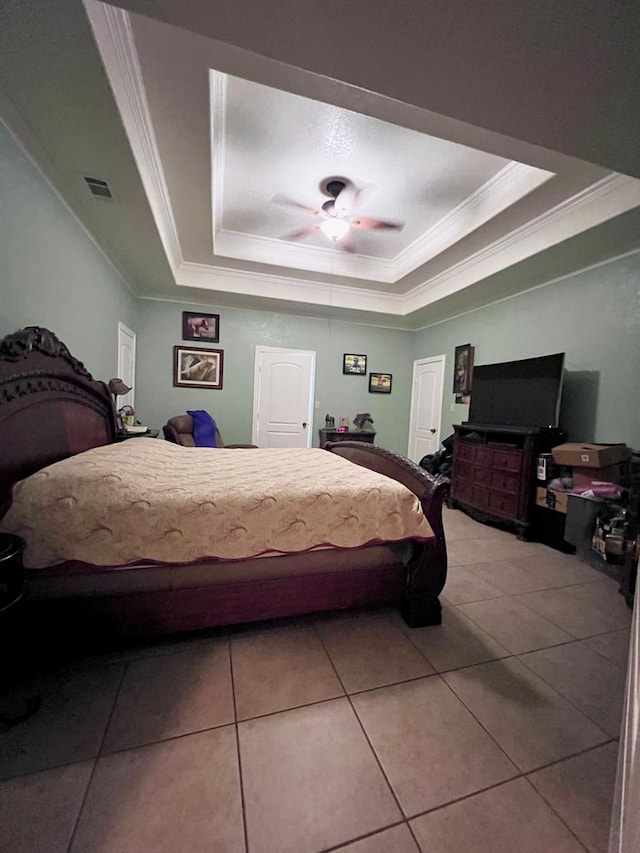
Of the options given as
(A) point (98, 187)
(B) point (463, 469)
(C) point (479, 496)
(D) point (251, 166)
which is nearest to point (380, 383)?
(B) point (463, 469)

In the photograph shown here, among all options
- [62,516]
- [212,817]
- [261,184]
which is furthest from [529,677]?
[261,184]

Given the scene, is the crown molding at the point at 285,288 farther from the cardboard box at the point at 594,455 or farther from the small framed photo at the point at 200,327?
the cardboard box at the point at 594,455

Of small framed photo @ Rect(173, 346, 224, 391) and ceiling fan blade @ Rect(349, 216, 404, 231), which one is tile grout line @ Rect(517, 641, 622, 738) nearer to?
ceiling fan blade @ Rect(349, 216, 404, 231)

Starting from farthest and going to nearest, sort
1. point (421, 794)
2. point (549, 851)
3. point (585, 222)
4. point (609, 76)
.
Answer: point (585, 222) < point (609, 76) < point (421, 794) < point (549, 851)

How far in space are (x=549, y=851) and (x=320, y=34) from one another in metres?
2.74

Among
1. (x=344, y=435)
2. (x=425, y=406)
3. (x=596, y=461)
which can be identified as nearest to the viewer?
(x=596, y=461)

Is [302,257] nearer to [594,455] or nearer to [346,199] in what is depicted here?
[346,199]

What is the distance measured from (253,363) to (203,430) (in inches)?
61.9

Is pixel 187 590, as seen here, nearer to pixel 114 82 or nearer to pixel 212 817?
pixel 212 817

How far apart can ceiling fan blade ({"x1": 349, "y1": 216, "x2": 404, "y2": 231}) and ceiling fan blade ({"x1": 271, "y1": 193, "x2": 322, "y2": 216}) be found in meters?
0.37

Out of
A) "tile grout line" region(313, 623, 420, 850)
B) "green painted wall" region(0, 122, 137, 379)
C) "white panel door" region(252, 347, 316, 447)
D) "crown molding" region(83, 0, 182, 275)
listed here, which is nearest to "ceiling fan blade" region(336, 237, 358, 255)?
"white panel door" region(252, 347, 316, 447)

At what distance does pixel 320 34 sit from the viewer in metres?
1.20

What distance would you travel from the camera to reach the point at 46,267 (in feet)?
6.44

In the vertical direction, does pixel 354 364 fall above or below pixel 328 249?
below
